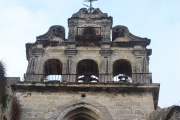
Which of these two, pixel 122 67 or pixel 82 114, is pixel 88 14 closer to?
pixel 122 67

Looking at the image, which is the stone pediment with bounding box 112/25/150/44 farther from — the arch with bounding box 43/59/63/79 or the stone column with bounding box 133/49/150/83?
the arch with bounding box 43/59/63/79

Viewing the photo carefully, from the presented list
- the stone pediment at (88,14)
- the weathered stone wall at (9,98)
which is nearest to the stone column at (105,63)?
the stone pediment at (88,14)

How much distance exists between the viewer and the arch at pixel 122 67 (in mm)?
18125

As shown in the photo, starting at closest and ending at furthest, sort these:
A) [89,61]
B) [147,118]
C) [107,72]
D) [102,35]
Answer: [147,118]
[107,72]
[89,61]
[102,35]

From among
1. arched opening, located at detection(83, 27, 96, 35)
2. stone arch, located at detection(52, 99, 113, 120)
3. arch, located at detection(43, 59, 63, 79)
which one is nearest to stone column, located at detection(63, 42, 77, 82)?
arch, located at detection(43, 59, 63, 79)

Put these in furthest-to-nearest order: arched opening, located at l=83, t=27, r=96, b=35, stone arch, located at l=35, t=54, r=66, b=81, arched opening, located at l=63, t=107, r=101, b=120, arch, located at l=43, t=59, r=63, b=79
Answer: arched opening, located at l=83, t=27, r=96, b=35 < arch, located at l=43, t=59, r=63, b=79 < stone arch, located at l=35, t=54, r=66, b=81 < arched opening, located at l=63, t=107, r=101, b=120

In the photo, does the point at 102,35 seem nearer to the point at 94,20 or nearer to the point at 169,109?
the point at 94,20

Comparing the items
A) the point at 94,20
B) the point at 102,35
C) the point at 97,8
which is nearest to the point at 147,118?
the point at 102,35

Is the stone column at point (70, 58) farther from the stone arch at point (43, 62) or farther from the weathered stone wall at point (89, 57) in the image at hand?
the stone arch at point (43, 62)

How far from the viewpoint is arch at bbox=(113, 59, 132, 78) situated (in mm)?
18125

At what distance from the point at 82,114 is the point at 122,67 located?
4198mm

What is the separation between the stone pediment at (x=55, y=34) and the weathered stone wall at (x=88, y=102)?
4348mm

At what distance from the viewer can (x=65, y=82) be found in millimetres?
16031

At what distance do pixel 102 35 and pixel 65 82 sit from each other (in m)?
4.61
